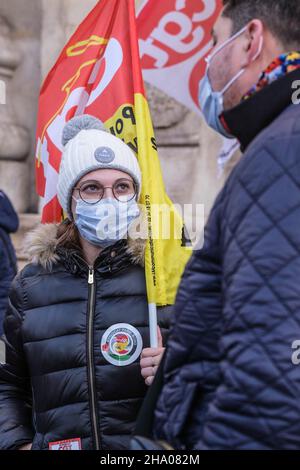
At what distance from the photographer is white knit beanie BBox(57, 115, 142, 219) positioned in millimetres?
2795

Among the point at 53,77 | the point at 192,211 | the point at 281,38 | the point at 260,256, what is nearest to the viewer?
the point at 260,256

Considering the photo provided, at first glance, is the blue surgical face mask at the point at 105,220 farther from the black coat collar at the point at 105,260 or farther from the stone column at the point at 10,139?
the stone column at the point at 10,139

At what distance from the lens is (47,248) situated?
272cm

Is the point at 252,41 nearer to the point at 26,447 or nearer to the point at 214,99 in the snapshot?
the point at 214,99

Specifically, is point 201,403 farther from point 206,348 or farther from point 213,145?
point 213,145

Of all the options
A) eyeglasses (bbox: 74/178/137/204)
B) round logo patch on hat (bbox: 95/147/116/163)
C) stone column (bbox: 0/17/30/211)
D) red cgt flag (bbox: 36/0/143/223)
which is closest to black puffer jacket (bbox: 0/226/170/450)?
eyeglasses (bbox: 74/178/137/204)

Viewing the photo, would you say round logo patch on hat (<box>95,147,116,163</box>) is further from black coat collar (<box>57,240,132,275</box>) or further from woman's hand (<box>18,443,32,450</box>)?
woman's hand (<box>18,443,32,450</box>)

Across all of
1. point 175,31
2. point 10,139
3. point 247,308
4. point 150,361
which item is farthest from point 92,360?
point 10,139

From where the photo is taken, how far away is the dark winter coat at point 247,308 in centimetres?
143

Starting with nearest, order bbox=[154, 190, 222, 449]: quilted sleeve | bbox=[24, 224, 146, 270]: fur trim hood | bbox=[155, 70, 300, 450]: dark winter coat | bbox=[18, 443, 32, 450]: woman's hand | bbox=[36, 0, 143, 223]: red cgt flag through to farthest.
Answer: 1. bbox=[155, 70, 300, 450]: dark winter coat
2. bbox=[154, 190, 222, 449]: quilted sleeve
3. bbox=[18, 443, 32, 450]: woman's hand
4. bbox=[24, 224, 146, 270]: fur trim hood
5. bbox=[36, 0, 143, 223]: red cgt flag

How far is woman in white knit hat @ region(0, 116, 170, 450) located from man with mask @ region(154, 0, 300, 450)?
780 mm

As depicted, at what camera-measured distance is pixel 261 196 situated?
1.51 meters

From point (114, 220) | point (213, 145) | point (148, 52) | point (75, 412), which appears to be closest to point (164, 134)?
point (213, 145)

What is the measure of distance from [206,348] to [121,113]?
1758mm
